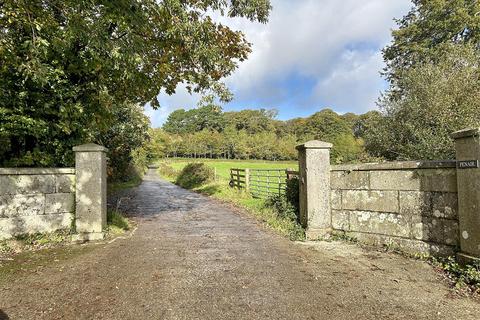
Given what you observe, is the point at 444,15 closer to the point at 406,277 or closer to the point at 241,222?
the point at 241,222

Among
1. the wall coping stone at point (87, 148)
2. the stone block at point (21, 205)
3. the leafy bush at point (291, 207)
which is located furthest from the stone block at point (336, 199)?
the stone block at point (21, 205)

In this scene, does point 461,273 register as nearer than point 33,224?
Yes

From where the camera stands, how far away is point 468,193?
4.37 m

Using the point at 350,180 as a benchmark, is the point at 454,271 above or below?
below

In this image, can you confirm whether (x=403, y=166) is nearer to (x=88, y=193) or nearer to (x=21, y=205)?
(x=88, y=193)

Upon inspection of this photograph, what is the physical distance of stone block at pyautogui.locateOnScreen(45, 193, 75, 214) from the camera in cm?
649

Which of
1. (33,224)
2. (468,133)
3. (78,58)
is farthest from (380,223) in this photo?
(78,58)

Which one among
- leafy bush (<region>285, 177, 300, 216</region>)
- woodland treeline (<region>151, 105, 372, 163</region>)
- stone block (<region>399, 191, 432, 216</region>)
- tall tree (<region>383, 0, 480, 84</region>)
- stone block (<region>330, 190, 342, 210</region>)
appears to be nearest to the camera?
stone block (<region>399, 191, 432, 216</region>)

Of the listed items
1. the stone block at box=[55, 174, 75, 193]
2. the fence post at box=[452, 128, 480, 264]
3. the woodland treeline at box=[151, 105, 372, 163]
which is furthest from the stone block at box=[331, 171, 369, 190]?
the woodland treeline at box=[151, 105, 372, 163]

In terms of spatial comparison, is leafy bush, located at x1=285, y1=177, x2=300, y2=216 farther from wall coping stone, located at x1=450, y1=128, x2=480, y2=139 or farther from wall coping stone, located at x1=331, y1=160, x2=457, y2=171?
wall coping stone, located at x1=450, y1=128, x2=480, y2=139

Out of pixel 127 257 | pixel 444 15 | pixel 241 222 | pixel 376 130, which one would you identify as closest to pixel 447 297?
pixel 127 257

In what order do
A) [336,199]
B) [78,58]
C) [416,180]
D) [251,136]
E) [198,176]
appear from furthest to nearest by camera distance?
[251,136]
[198,176]
[78,58]
[336,199]
[416,180]

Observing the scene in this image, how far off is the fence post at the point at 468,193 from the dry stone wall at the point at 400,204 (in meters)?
0.24

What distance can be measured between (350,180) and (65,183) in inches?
224
